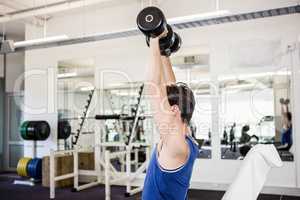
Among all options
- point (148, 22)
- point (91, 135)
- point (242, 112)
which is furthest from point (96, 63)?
point (148, 22)

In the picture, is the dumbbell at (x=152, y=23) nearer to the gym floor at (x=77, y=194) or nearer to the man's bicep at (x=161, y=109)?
the man's bicep at (x=161, y=109)

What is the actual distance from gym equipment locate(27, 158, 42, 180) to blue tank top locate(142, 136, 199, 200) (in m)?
5.43

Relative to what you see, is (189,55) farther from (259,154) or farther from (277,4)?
(259,154)

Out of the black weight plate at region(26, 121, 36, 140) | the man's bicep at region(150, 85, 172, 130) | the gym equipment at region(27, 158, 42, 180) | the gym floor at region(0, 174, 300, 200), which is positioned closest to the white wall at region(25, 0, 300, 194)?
the gym floor at region(0, 174, 300, 200)

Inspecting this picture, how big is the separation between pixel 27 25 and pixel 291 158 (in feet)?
20.4

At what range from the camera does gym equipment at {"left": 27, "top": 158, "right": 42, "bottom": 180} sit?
643 centimetres

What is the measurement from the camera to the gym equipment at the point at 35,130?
21.7 feet

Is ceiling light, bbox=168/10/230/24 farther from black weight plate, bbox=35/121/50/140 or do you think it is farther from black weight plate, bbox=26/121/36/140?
black weight plate, bbox=26/121/36/140

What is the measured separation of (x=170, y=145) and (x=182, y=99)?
0.24m

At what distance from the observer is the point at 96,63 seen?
668 centimetres

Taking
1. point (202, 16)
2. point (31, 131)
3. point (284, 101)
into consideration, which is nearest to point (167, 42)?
point (202, 16)

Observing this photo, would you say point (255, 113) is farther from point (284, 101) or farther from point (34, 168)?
point (34, 168)

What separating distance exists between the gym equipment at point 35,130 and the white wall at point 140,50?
0.38 m

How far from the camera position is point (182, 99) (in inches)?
61.6
